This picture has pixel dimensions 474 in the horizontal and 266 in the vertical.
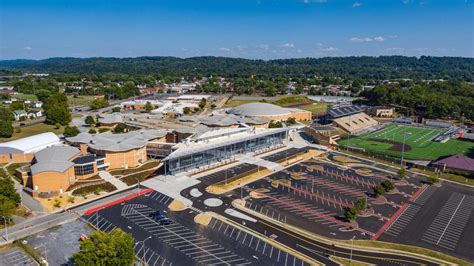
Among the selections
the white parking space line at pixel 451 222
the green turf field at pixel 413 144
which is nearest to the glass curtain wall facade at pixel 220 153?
the green turf field at pixel 413 144

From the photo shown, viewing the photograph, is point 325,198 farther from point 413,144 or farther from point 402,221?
point 413,144

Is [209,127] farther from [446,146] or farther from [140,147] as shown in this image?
[446,146]

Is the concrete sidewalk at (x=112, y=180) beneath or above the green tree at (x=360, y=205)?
beneath

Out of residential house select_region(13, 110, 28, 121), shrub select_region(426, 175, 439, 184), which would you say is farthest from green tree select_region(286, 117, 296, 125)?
residential house select_region(13, 110, 28, 121)

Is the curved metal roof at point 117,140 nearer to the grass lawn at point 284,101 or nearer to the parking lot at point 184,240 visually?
the parking lot at point 184,240

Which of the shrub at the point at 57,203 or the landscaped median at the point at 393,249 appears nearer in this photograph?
the landscaped median at the point at 393,249

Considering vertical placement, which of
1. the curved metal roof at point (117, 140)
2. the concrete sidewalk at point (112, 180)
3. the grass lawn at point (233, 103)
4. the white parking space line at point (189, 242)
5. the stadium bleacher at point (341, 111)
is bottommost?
the white parking space line at point (189, 242)

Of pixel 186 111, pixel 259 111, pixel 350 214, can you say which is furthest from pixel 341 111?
pixel 350 214

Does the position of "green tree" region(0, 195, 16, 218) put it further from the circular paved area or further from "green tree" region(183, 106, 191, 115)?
"green tree" region(183, 106, 191, 115)
